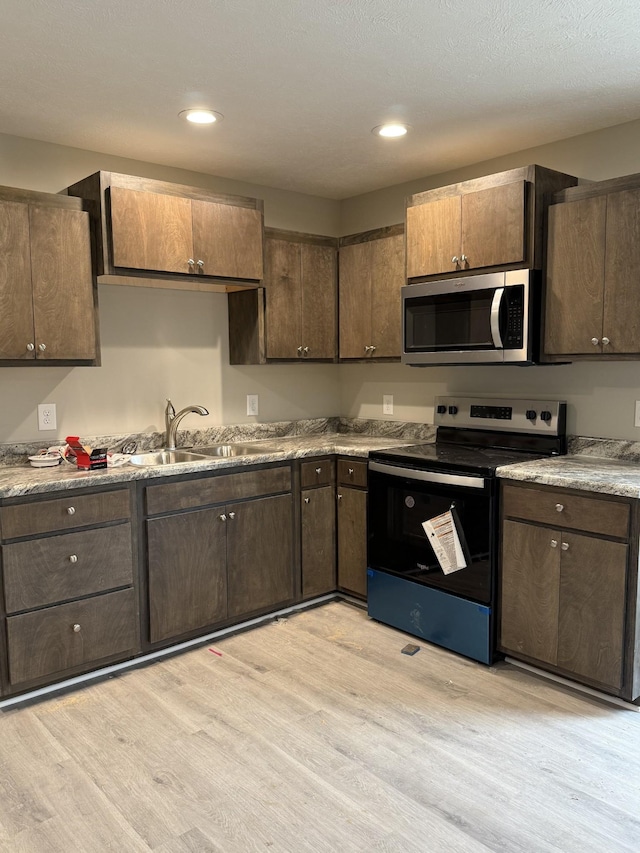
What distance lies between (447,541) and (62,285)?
6.75ft

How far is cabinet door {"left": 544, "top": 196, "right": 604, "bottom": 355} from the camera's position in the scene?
280 cm

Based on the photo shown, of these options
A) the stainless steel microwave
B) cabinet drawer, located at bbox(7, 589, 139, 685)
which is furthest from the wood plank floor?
the stainless steel microwave

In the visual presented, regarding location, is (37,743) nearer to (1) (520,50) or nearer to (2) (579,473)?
(2) (579,473)

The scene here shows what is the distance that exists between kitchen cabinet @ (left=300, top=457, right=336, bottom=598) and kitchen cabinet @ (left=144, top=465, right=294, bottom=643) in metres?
0.10

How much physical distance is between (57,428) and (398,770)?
7.11ft

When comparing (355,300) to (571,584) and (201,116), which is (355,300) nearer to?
(201,116)

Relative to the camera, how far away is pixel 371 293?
152 inches

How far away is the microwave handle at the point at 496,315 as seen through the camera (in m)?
2.97

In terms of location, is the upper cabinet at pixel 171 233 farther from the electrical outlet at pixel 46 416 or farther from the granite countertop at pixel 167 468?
the granite countertop at pixel 167 468

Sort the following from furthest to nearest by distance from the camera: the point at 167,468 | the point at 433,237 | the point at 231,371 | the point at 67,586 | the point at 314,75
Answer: the point at 231,371 < the point at 433,237 < the point at 167,468 < the point at 67,586 < the point at 314,75

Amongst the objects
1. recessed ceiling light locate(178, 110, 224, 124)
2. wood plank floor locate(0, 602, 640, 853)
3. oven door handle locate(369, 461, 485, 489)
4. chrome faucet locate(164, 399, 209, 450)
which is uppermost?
recessed ceiling light locate(178, 110, 224, 124)

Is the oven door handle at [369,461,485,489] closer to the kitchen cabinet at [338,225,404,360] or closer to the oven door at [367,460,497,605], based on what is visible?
the oven door at [367,460,497,605]

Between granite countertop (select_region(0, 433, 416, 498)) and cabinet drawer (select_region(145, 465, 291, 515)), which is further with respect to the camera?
cabinet drawer (select_region(145, 465, 291, 515))

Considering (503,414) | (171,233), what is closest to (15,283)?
(171,233)
